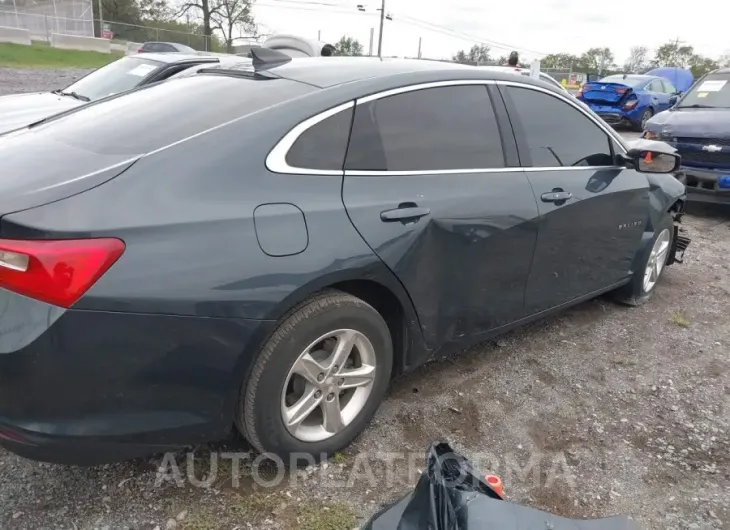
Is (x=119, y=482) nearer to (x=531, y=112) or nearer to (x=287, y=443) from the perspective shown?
(x=287, y=443)

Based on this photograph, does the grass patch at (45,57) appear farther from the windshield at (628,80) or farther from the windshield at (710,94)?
the windshield at (710,94)

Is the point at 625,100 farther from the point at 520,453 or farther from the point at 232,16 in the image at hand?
the point at 232,16

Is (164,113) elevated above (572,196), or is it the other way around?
(164,113)

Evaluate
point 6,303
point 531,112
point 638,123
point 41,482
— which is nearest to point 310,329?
A: point 6,303

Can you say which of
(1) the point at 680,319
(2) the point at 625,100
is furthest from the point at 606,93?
(1) the point at 680,319

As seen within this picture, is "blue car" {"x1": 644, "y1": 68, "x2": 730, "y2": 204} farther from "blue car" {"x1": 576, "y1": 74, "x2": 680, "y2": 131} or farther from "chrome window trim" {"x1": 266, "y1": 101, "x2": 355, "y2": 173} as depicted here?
"blue car" {"x1": 576, "y1": 74, "x2": 680, "y2": 131}

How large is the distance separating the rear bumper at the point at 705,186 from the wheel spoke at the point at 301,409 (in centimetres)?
608

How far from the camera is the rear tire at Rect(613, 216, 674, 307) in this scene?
4.25m

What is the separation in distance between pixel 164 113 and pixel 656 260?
367 centimetres

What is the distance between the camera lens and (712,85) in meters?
8.21

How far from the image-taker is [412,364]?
110 inches

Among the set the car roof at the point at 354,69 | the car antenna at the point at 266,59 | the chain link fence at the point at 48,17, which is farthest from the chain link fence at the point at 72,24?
the car roof at the point at 354,69

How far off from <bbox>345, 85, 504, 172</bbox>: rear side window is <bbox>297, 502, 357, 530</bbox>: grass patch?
1.31 m

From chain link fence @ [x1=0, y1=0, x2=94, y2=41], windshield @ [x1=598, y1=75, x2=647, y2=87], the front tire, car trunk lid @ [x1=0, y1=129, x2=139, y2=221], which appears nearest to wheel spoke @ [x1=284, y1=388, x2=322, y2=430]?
the front tire
